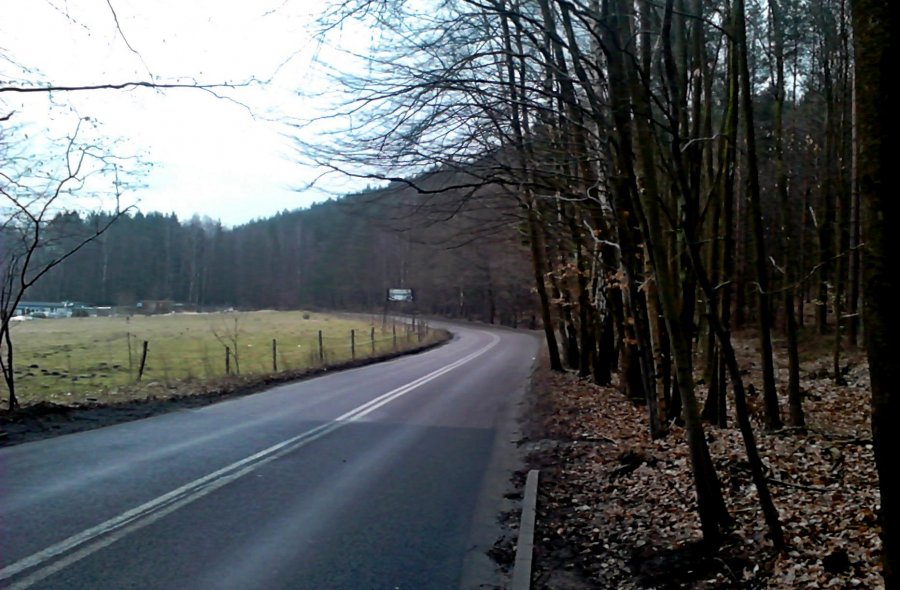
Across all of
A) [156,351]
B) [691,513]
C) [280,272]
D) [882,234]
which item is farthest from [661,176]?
[280,272]

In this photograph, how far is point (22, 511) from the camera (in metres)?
7.27

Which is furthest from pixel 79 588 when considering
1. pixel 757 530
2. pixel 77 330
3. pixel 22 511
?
pixel 77 330

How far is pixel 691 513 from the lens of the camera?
7.66 metres

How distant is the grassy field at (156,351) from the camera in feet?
74.5

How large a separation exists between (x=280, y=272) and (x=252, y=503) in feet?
321

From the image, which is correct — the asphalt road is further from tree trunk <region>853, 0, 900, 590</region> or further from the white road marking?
tree trunk <region>853, 0, 900, 590</region>

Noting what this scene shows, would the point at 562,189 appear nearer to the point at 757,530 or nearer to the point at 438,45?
the point at 438,45

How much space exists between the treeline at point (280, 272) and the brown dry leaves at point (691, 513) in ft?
122

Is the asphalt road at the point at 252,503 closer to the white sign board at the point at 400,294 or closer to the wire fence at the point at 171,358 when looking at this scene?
the wire fence at the point at 171,358

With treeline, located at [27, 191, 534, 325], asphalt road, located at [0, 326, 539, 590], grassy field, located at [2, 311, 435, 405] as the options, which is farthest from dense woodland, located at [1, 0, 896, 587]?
treeline, located at [27, 191, 534, 325]

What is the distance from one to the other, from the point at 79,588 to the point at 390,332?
5342 centimetres

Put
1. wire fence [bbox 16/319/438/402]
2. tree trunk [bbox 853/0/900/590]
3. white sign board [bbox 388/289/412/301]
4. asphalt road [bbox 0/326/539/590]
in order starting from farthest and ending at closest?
white sign board [bbox 388/289/412/301], wire fence [bbox 16/319/438/402], asphalt road [bbox 0/326/539/590], tree trunk [bbox 853/0/900/590]

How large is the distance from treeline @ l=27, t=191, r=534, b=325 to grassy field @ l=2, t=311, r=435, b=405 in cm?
392

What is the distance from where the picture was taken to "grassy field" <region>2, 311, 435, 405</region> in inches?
894
